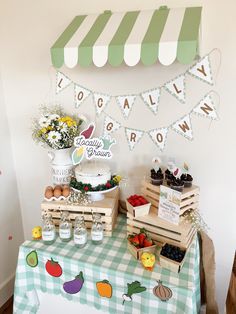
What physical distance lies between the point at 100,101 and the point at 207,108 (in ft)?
2.09

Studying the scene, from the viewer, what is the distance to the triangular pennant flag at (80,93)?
5.44ft

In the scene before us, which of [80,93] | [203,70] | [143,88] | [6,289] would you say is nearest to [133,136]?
[143,88]

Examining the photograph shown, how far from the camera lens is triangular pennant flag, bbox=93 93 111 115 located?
1626 millimetres

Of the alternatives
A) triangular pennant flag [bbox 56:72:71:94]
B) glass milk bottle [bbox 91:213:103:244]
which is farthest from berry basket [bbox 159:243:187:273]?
triangular pennant flag [bbox 56:72:71:94]

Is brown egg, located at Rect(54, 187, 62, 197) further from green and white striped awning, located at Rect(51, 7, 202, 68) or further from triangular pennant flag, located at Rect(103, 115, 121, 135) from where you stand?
green and white striped awning, located at Rect(51, 7, 202, 68)

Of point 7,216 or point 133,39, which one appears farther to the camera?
point 7,216

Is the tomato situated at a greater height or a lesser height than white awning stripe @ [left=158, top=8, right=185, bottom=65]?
lesser

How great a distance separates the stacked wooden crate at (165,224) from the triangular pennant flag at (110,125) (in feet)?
1.42

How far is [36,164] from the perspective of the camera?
1.95m

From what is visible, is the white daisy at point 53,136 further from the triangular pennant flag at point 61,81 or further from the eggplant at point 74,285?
the eggplant at point 74,285

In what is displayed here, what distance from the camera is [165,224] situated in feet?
4.31

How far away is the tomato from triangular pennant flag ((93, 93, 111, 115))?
91cm

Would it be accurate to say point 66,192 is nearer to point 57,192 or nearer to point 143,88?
point 57,192

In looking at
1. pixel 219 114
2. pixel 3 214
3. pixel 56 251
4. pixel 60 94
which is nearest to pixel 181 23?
pixel 219 114
